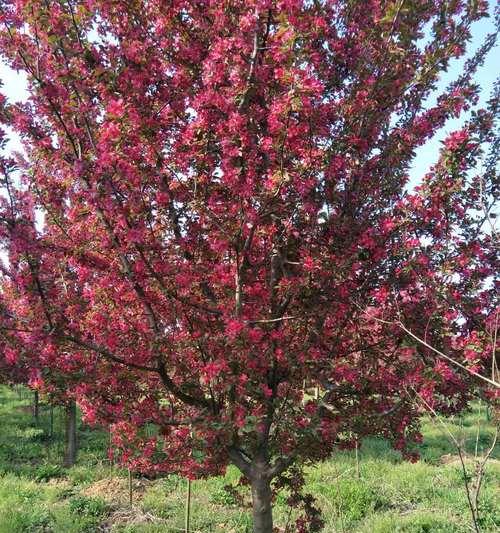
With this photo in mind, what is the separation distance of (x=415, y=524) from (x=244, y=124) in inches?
236

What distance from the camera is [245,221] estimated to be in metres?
3.69

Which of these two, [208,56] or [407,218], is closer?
[407,218]

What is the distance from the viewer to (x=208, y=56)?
386 cm

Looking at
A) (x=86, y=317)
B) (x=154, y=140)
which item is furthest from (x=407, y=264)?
(x=86, y=317)

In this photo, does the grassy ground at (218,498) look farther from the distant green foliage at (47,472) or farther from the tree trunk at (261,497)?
the tree trunk at (261,497)

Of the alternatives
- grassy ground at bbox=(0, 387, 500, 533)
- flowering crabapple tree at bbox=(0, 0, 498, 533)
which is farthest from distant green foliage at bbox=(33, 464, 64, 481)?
flowering crabapple tree at bbox=(0, 0, 498, 533)

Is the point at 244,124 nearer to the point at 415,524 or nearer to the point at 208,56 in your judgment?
the point at 208,56

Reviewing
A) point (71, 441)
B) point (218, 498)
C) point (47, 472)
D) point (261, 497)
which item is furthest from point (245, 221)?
point (71, 441)

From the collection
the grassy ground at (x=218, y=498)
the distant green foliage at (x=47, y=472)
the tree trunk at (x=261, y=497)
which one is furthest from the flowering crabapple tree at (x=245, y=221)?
the distant green foliage at (x=47, y=472)

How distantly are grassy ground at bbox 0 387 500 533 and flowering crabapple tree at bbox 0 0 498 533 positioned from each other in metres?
2.26

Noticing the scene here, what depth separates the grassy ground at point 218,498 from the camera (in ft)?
23.5

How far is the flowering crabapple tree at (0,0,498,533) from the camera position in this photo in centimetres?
352

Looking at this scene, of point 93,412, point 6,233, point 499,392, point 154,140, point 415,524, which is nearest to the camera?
point 499,392

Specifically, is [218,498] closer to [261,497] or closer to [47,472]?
[47,472]
